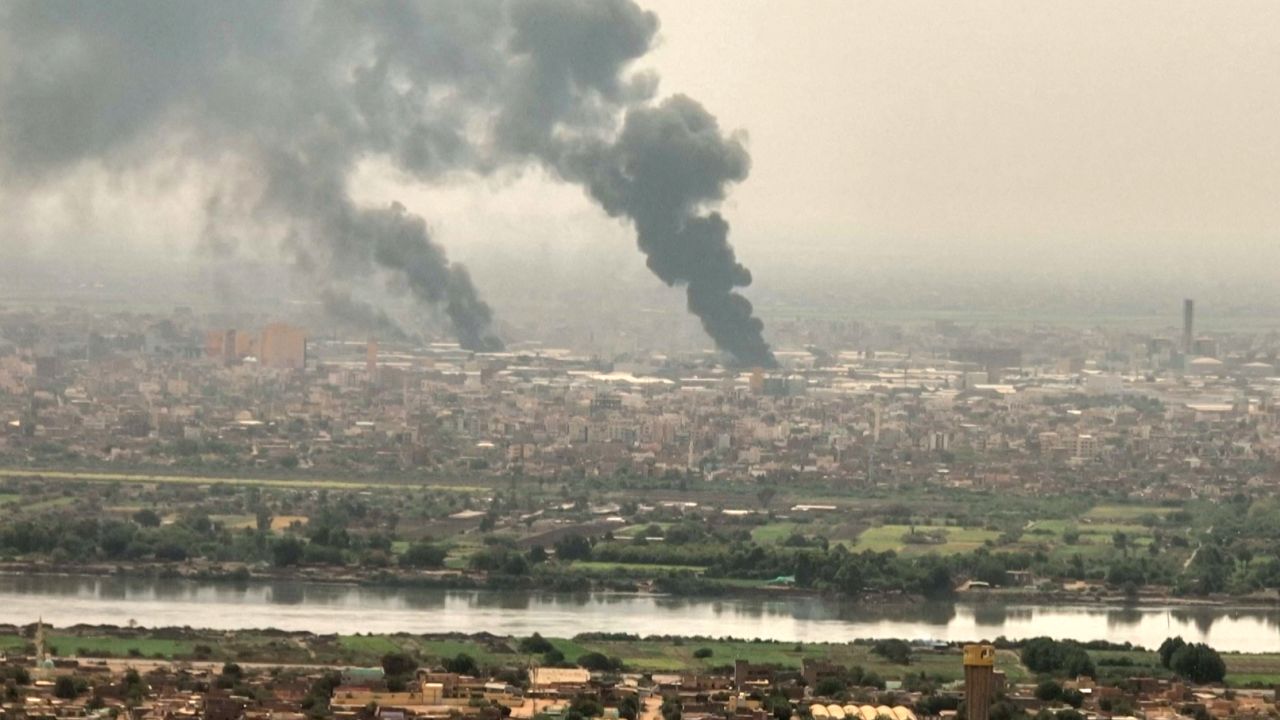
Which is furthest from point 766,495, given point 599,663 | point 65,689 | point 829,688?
point 65,689

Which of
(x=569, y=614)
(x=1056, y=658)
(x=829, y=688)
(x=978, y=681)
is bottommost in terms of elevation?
(x=829, y=688)

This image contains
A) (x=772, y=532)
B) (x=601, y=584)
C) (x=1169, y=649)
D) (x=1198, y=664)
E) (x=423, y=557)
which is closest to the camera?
(x=1198, y=664)

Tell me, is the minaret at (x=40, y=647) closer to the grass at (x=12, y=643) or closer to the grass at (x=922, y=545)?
the grass at (x=12, y=643)

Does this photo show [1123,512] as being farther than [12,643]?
Yes

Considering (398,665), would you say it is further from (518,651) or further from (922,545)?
(922,545)

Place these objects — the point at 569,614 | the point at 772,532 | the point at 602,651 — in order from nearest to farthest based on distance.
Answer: the point at 602,651, the point at 569,614, the point at 772,532

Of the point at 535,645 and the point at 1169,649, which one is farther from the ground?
the point at 1169,649

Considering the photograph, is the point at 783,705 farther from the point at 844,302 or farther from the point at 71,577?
the point at 844,302

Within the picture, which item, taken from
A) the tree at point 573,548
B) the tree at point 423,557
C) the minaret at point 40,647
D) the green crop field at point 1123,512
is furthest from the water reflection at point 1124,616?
the minaret at point 40,647
